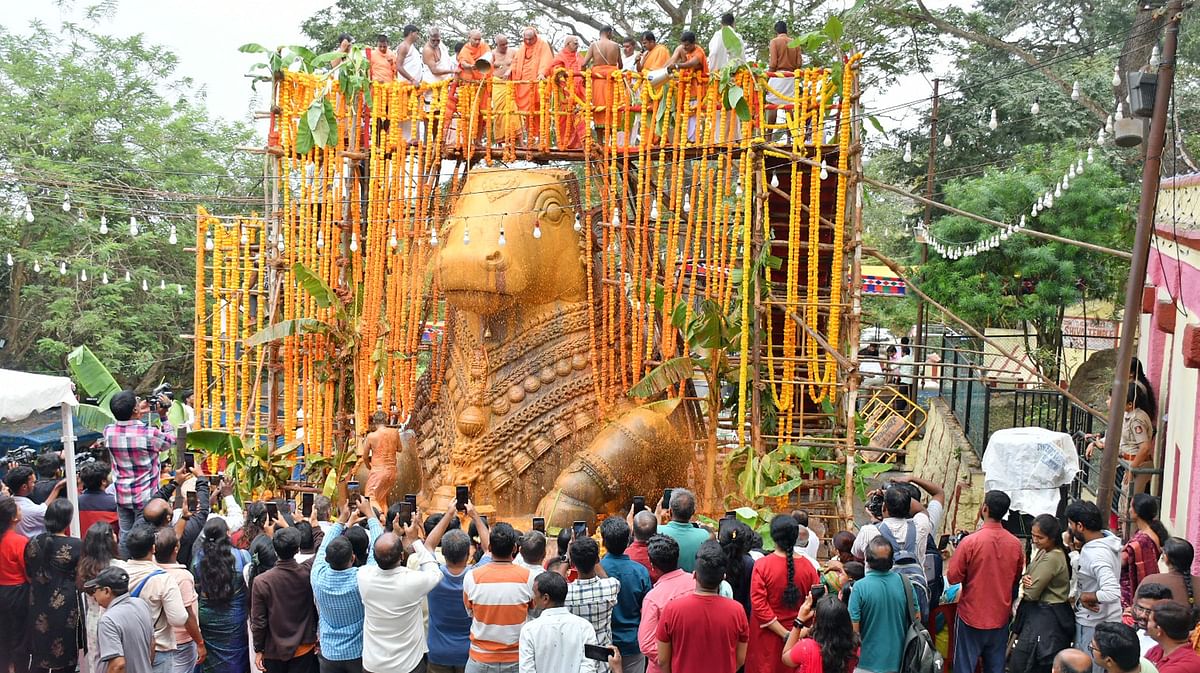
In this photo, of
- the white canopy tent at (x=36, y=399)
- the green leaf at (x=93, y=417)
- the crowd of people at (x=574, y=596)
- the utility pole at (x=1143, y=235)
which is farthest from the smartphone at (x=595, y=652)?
the green leaf at (x=93, y=417)

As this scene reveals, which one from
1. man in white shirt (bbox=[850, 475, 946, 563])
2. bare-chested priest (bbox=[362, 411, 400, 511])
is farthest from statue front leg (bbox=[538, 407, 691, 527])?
man in white shirt (bbox=[850, 475, 946, 563])

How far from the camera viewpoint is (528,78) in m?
11.2

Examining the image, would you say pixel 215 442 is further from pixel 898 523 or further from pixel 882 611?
pixel 882 611

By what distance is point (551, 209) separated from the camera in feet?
34.9

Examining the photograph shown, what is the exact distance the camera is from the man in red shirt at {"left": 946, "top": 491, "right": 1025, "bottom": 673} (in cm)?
625

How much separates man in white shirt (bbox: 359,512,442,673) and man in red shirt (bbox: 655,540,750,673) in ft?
4.12

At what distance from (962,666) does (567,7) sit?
1714 cm

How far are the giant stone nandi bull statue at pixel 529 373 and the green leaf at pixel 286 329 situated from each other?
1.39m

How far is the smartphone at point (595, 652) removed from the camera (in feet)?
16.7

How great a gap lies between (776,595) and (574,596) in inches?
42.6

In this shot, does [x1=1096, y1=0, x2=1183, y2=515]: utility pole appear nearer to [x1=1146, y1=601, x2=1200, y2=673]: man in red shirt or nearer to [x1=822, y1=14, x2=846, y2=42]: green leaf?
[x1=822, y1=14, x2=846, y2=42]: green leaf

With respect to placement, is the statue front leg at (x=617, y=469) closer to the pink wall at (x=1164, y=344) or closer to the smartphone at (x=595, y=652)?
the pink wall at (x=1164, y=344)

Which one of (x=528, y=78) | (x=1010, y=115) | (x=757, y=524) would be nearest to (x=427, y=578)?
(x=757, y=524)

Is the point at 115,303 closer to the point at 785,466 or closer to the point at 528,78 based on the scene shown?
the point at 528,78
